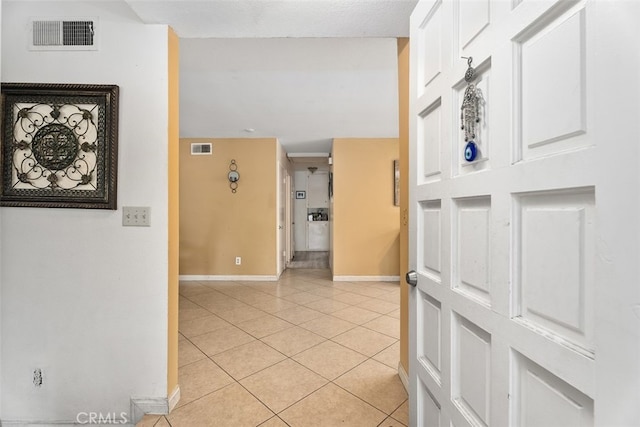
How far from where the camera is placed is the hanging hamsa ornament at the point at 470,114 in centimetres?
69

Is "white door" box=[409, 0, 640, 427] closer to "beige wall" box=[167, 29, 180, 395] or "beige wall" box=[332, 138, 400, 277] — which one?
"beige wall" box=[167, 29, 180, 395]

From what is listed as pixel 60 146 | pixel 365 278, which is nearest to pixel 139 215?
pixel 60 146

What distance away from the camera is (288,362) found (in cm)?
198

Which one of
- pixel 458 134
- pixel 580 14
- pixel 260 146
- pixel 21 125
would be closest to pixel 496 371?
pixel 458 134

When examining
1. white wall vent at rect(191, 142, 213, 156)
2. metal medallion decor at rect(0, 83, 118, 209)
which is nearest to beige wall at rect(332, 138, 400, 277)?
white wall vent at rect(191, 142, 213, 156)

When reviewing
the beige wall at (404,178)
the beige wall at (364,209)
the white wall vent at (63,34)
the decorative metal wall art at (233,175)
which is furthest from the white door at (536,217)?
the decorative metal wall art at (233,175)

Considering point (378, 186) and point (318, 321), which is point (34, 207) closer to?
point (318, 321)

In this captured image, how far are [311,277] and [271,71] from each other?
331cm

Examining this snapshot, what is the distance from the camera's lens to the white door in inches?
15.0

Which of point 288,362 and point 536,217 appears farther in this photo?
point 288,362

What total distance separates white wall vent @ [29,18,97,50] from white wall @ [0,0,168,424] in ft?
0.14

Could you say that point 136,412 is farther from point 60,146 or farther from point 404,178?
point 404,178

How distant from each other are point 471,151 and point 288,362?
1903 mm

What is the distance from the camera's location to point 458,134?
774 mm
